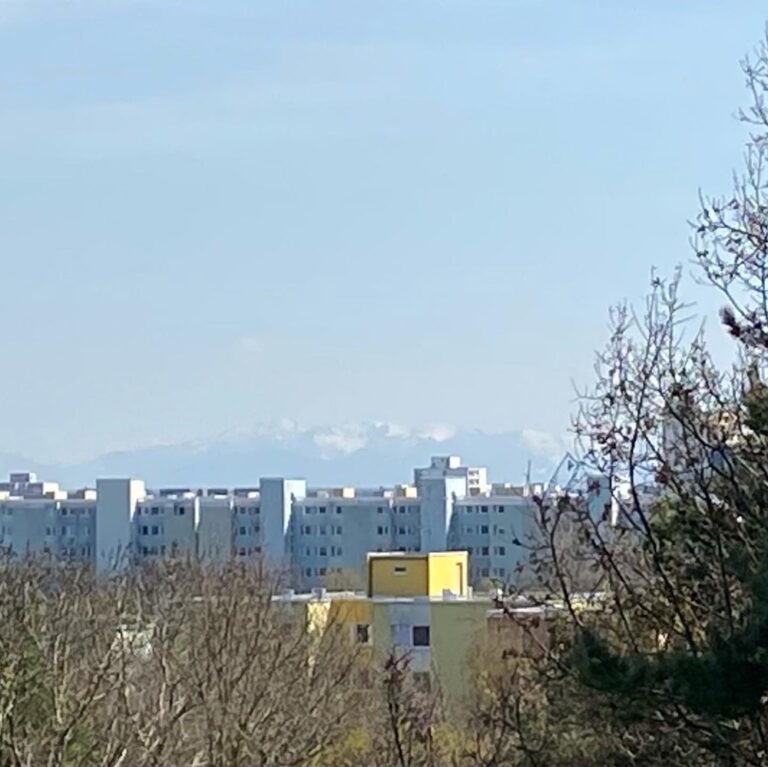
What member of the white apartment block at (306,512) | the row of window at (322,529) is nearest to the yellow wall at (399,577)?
the white apartment block at (306,512)

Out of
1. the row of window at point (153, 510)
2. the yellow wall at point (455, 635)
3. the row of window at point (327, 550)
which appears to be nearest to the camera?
the yellow wall at point (455, 635)

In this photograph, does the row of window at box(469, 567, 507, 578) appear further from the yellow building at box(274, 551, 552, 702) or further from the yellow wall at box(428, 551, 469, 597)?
Answer: the yellow wall at box(428, 551, 469, 597)

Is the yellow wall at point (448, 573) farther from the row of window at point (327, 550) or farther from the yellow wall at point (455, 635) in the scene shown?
the row of window at point (327, 550)

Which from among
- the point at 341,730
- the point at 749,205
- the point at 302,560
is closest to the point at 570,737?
the point at 749,205

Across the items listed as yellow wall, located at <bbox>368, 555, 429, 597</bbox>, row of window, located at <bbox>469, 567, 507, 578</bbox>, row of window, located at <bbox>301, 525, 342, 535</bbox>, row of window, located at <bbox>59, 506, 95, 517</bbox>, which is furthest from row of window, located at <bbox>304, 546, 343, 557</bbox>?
row of window, located at <bbox>469, 567, 507, 578</bbox>

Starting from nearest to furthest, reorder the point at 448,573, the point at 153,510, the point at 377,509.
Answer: the point at 448,573 → the point at 153,510 → the point at 377,509

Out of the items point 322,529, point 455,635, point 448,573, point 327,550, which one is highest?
point 322,529

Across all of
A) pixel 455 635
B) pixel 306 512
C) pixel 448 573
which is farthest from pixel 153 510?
pixel 455 635

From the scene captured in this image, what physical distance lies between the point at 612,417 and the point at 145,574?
978cm

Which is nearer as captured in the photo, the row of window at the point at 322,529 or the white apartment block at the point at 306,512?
the white apartment block at the point at 306,512

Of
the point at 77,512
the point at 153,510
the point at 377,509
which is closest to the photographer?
the point at 153,510

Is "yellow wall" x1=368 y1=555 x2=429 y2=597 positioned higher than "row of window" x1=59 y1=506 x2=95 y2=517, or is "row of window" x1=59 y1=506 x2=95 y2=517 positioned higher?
"row of window" x1=59 y1=506 x2=95 y2=517

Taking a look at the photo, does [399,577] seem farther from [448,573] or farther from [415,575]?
[448,573]

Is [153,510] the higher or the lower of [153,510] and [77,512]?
the lower
